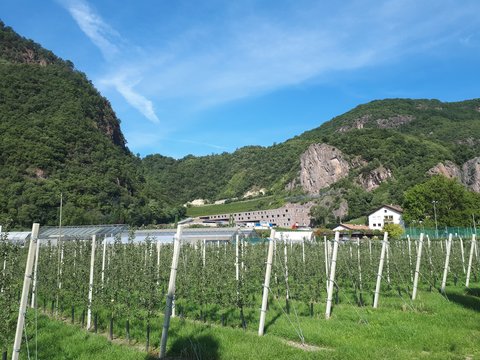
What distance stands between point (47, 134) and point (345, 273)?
8828 centimetres

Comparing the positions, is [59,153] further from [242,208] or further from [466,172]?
[466,172]

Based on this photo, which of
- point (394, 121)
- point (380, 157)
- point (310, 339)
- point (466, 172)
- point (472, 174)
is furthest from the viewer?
point (394, 121)

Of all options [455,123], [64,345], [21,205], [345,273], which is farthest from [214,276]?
[455,123]

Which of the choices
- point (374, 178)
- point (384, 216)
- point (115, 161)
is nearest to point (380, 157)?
point (374, 178)

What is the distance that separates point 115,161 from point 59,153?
16.8 m


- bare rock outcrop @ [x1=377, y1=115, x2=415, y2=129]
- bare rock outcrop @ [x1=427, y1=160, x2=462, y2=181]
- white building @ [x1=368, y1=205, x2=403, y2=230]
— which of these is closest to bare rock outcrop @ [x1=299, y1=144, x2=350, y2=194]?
bare rock outcrop @ [x1=427, y1=160, x2=462, y2=181]

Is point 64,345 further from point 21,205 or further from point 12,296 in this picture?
point 21,205

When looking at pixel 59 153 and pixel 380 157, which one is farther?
pixel 380 157

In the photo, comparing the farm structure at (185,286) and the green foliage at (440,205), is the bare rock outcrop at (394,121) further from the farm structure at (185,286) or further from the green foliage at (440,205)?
the farm structure at (185,286)

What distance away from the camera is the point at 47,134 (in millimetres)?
87312

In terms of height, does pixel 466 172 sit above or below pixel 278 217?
above

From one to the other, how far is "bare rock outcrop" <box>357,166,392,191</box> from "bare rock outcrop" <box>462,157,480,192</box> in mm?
24229

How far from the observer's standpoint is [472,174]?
126000mm

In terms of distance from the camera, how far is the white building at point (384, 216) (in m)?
83.6
